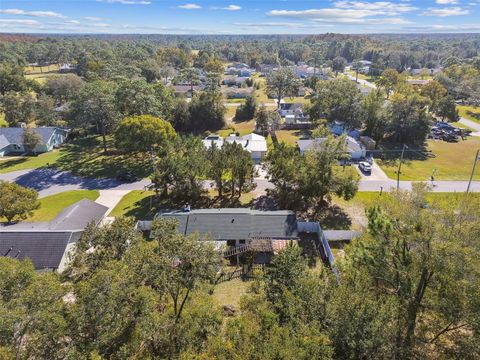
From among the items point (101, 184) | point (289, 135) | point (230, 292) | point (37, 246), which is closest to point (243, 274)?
point (230, 292)

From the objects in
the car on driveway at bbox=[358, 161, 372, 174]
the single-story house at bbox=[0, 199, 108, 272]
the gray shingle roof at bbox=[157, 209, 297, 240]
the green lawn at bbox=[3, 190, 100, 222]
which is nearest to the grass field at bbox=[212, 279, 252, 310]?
the gray shingle roof at bbox=[157, 209, 297, 240]

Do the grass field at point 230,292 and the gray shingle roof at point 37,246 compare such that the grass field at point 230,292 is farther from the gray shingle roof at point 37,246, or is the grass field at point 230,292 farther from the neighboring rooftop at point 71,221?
the gray shingle roof at point 37,246

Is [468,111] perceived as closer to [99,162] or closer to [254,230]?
[254,230]

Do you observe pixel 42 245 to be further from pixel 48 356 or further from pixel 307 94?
pixel 307 94

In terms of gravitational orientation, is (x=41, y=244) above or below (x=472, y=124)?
above

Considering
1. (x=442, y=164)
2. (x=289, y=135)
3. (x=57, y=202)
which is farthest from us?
(x=289, y=135)

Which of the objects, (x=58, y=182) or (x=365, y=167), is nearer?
(x=58, y=182)

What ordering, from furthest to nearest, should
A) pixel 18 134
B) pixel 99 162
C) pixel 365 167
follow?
pixel 18 134 < pixel 99 162 < pixel 365 167

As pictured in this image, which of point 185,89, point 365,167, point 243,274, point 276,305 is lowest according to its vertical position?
point 243,274
